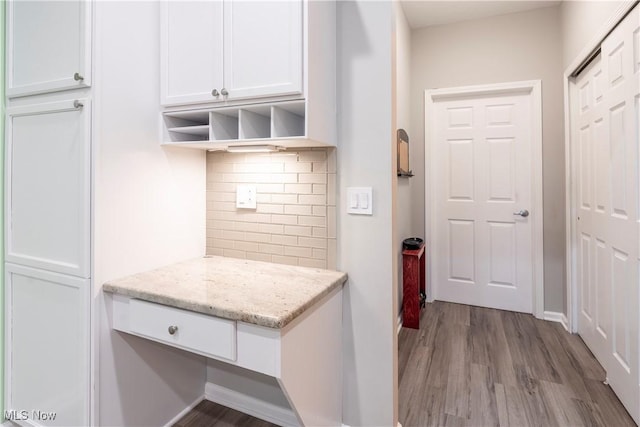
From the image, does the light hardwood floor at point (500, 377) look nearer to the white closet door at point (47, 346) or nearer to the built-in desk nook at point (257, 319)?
the built-in desk nook at point (257, 319)

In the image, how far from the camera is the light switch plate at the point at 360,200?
4.94 ft

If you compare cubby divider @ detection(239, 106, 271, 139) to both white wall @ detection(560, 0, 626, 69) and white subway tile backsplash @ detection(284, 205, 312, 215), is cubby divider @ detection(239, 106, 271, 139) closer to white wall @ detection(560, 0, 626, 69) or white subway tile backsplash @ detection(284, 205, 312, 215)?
white subway tile backsplash @ detection(284, 205, 312, 215)

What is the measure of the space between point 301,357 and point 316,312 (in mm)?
178

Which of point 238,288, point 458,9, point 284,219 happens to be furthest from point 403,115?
point 238,288

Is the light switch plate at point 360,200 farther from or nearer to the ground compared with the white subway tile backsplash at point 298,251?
farther from the ground

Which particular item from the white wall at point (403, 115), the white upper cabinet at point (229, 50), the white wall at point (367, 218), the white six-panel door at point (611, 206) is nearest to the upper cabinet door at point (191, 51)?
the white upper cabinet at point (229, 50)

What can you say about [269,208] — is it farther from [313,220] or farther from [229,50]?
[229,50]

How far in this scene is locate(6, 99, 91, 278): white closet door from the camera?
4.51 ft

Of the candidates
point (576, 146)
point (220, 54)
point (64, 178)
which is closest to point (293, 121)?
point (220, 54)

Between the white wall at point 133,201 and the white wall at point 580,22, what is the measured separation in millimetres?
2471

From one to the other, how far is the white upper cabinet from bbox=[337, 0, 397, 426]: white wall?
0.32m

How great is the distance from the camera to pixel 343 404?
161 centimetres

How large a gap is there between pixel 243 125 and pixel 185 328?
2.74 feet

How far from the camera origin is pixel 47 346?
1.50 m
